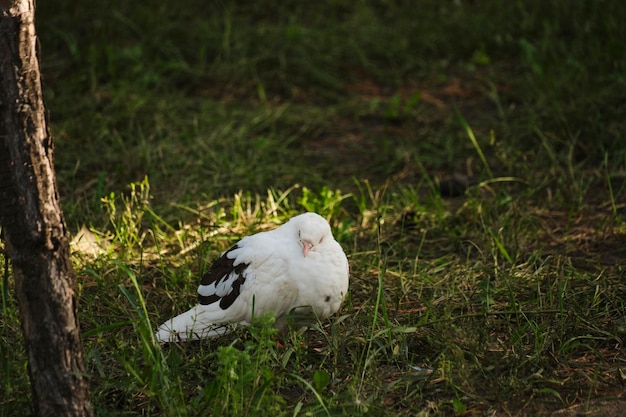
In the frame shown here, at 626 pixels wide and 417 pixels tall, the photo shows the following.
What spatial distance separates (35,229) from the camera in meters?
2.26

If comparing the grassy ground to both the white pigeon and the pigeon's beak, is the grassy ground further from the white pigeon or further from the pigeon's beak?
the pigeon's beak

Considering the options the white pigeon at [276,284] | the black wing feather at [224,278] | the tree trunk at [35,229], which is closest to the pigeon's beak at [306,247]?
the white pigeon at [276,284]

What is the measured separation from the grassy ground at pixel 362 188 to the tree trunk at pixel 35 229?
250mm

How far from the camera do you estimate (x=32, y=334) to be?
2.32m

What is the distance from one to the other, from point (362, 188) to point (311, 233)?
72.9 inches

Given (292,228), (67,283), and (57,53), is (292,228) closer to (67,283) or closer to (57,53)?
(67,283)

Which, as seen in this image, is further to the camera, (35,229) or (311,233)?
(311,233)

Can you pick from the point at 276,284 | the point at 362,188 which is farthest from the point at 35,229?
the point at 362,188

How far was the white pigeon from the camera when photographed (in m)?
3.01

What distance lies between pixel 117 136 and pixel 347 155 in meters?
1.39

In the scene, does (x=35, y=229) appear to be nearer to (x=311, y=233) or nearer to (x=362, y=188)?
(x=311, y=233)

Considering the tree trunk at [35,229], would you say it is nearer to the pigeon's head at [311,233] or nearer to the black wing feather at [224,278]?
the black wing feather at [224,278]

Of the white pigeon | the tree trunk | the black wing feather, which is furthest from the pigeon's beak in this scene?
the tree trunk

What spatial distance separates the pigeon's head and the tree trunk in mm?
911
